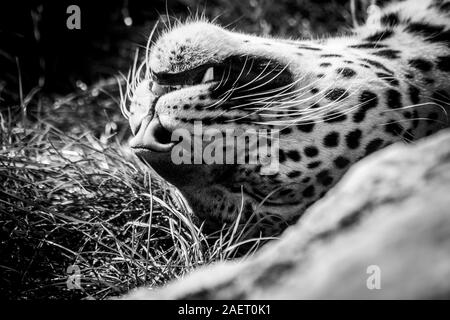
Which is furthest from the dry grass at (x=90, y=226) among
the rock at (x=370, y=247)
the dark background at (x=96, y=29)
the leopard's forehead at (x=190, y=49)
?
the dark background at (x=96, y=29)

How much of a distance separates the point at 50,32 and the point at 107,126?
144 cm

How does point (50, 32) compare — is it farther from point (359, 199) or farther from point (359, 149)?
point (359, 199)

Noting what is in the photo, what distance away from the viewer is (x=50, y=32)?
14.9 ft

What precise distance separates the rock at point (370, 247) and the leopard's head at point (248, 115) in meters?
0.70

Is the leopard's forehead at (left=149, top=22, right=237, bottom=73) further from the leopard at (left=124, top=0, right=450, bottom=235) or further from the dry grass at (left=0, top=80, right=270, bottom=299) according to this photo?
the dry grass at (left=0, top=80, right=270, bottom=299)

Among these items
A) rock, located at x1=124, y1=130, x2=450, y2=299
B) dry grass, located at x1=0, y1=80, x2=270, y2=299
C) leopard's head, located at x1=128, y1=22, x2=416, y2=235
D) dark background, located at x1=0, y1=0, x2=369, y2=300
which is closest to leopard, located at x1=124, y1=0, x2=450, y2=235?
leopard's head, located at x1=128, y1=22, x2=416, y2=235

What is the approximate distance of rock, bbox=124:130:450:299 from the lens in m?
0.98

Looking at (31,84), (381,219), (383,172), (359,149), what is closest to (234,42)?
(359,149)

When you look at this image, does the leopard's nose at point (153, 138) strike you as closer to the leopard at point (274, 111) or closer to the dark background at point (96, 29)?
the leopard at point (274, 111)

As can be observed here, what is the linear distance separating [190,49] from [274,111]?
36cm

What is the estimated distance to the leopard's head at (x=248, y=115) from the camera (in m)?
2.01

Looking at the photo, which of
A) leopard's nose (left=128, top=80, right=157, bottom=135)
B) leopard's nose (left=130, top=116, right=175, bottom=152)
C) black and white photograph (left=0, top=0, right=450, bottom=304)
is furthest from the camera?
leopard's nose (left=128, top=80, right=157, bottom=135)

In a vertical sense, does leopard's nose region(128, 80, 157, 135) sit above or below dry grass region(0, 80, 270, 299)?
above

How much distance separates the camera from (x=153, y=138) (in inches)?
78.5
